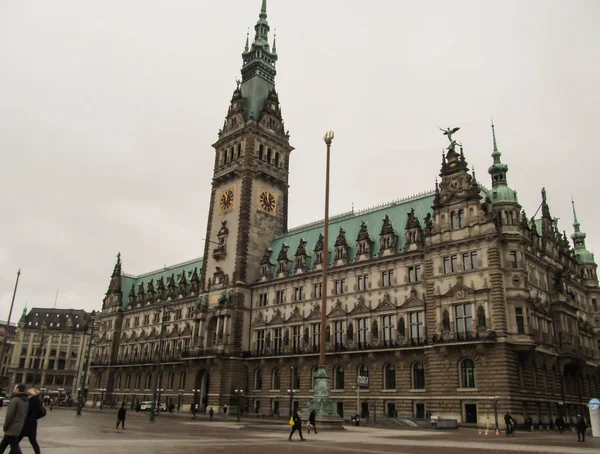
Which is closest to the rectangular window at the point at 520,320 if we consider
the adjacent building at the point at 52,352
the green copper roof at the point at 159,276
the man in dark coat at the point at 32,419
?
the man in dark coat at the point at 32,419

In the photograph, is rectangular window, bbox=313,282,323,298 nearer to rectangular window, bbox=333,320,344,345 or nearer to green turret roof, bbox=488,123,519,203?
rectangular window, bbox=333,320,344,345

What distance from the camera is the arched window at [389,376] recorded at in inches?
2266

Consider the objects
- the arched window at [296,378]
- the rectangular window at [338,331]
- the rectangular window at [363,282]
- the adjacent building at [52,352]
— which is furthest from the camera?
the adjacent building at [52,352]

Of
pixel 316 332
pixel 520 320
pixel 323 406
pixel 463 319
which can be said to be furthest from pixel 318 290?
pixel 323 406

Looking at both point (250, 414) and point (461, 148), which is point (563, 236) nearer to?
point (461, 148)

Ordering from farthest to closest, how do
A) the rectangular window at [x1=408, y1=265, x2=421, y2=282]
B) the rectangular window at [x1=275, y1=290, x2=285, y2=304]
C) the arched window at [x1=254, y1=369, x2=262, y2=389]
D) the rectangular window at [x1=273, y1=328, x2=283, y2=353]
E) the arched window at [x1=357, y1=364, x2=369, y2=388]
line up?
the rectangular window at [x1=275, y1=290, x2=285, y2=304] < the arched window at [x1=254, y1=369, x2=262, y2=389] < the rectangular window at [x1=273, y1=328, x2=283, y2=353] < the arched window at [x1=357, y1=364, x2=369, y2=388] < the rectangular window at [x1=408, y1=265, x2=421, y2=282]

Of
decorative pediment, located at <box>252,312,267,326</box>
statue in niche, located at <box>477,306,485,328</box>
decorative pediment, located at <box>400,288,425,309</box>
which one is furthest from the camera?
decorative pediment, located at <box>252,312,267,326</box>

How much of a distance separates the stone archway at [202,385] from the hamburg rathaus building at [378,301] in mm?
207

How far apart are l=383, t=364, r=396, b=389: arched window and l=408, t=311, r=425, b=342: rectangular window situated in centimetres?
449

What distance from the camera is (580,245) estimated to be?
255 feet

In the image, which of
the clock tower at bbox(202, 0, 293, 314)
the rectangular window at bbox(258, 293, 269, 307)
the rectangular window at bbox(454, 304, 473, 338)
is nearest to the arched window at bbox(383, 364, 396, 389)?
the rectangular window at bbox(454, 304, 473, 338)

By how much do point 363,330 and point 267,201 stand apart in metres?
29.9

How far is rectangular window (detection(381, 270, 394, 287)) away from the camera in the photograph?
60.8 m

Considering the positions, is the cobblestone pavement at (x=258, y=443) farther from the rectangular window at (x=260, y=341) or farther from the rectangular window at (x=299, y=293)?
the rectangular window at (x=260, y=341)
